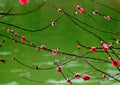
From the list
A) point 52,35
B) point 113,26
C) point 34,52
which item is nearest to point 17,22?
point 52,35

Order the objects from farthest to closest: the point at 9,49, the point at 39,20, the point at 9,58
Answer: the point at 39,20 < the point at 9,49 < the point at 9,58

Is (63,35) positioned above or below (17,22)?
below

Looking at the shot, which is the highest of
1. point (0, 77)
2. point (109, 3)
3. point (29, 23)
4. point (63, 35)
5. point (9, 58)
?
point (109, 3)

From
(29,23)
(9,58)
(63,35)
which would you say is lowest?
(9,58)

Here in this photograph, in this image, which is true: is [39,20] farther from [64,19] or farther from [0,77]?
[0,77]

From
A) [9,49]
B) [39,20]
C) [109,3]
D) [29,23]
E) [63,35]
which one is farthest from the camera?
[109,3]

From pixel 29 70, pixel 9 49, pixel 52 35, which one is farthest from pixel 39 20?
pixel 29 70

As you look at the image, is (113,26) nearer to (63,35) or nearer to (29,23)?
(63,35)

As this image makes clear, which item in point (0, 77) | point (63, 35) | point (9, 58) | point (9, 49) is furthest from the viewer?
point (63, 35)

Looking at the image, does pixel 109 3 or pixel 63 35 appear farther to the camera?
pixel 109 3
